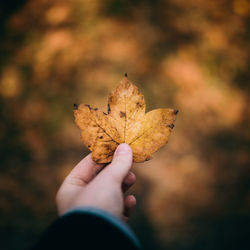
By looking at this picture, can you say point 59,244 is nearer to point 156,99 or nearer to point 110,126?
point 110,126

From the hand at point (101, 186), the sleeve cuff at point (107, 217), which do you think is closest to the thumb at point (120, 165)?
the hand at point (101, 186)

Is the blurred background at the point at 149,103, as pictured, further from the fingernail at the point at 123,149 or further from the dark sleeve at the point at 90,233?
the dark sleeve at the point at 90,233

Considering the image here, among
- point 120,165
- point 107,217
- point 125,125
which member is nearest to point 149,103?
point 125,125

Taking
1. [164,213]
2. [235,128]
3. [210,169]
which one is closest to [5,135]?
[164,213]

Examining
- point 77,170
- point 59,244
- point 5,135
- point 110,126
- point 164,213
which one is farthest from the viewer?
point 5,135

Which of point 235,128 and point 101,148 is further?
point 235,128
